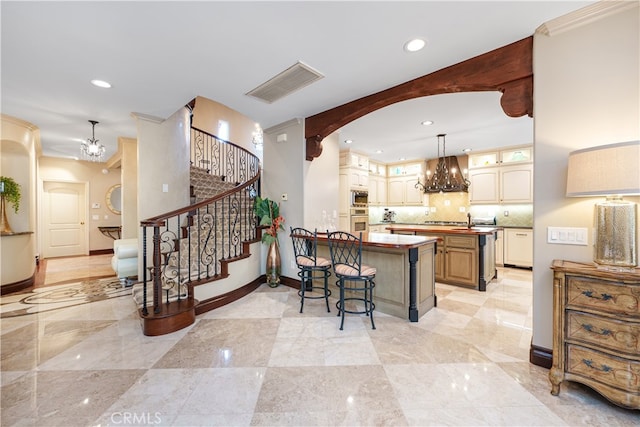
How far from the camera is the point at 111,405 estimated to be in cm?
167

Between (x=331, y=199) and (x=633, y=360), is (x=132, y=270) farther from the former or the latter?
(x=633, y=360)

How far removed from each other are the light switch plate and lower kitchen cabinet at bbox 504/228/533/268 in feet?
13.8

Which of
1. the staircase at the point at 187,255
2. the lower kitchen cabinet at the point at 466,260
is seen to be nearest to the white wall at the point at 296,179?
the staircase at the point at 187,255

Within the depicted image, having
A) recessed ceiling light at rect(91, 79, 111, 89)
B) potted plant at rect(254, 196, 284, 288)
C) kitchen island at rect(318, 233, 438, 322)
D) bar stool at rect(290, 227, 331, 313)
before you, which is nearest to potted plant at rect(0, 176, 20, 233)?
recessed ceiling light at rect(91, 79, 111, 89)

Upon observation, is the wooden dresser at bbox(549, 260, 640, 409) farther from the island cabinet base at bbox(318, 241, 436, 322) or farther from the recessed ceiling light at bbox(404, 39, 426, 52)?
the recessed ceiling light at bbox(404, 39, 426, 52)

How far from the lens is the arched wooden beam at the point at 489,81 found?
7.13 ft

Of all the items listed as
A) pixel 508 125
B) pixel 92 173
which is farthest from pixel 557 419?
pixel 92 173

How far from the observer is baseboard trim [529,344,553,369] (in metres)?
2.03

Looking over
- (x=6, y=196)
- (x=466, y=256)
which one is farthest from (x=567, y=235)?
(x=6, y=196)

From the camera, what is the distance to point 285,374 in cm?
198

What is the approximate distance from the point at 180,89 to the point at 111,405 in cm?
317

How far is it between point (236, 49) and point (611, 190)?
118 inches

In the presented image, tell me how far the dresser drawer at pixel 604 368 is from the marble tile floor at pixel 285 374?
0.69 ft

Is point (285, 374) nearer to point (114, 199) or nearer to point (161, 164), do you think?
point (161, 164)
